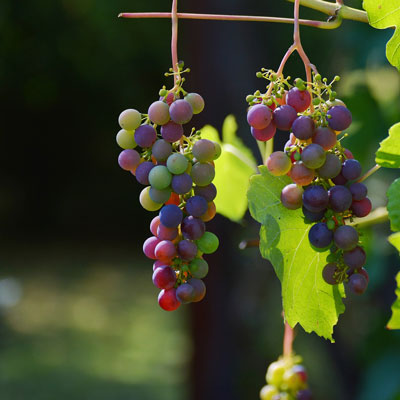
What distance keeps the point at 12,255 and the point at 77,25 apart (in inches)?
103

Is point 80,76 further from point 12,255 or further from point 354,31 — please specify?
point 354,31

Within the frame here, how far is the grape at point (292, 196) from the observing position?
441 mm

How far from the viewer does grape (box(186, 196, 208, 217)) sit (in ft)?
1.42

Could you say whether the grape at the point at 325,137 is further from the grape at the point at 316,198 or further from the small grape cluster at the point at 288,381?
the small grape cluster at the point at 288,381

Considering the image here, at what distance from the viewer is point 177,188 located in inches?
16.9

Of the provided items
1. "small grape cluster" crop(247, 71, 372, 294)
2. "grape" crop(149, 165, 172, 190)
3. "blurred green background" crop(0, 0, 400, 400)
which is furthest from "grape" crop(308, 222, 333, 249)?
"blurred green background" crop(0, 0, 400, 400)

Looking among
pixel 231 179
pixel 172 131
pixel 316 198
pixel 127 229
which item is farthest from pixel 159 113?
pixel 127 229

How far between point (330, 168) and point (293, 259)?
0.32ft

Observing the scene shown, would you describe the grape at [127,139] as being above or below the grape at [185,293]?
above

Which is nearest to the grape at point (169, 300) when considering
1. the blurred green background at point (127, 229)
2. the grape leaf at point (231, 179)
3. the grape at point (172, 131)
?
the grape at point (172, 131)

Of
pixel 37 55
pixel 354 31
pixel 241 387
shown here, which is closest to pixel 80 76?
pixel 37 55

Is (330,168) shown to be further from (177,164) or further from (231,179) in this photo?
(231,179)

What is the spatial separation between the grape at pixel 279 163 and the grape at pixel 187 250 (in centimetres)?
7

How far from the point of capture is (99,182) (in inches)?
323
